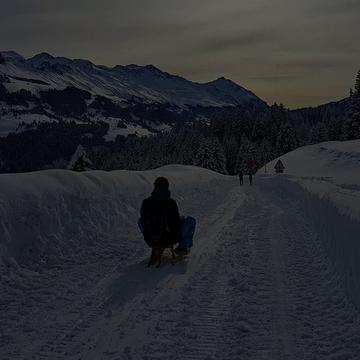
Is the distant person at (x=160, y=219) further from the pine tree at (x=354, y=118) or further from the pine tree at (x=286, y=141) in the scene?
the pine tree at (x=286, y=141)

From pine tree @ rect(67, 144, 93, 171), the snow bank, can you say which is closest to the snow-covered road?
the snow bank

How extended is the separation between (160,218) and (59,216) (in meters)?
3.03

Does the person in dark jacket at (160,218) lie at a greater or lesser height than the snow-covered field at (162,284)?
greater

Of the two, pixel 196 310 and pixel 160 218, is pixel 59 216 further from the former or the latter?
pixel 196 310

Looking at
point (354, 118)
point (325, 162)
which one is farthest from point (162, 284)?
point (354, 118)

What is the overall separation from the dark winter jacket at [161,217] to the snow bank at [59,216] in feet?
5.53

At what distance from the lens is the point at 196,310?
710 centimetres

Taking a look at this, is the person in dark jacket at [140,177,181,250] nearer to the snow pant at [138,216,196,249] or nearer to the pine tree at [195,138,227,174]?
the snow pant at [138,216,196,249]

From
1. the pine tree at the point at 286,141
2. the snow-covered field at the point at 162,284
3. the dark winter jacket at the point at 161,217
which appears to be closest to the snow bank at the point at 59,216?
the snow-covered field at the point at 162,284

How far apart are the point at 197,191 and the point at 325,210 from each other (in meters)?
14.6

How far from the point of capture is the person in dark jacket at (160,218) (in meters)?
10.3

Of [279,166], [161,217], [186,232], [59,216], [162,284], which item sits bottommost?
[162,284]

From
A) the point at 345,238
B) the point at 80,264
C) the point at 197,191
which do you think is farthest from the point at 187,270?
the point at 197,191

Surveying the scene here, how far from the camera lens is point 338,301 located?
24.0ft
